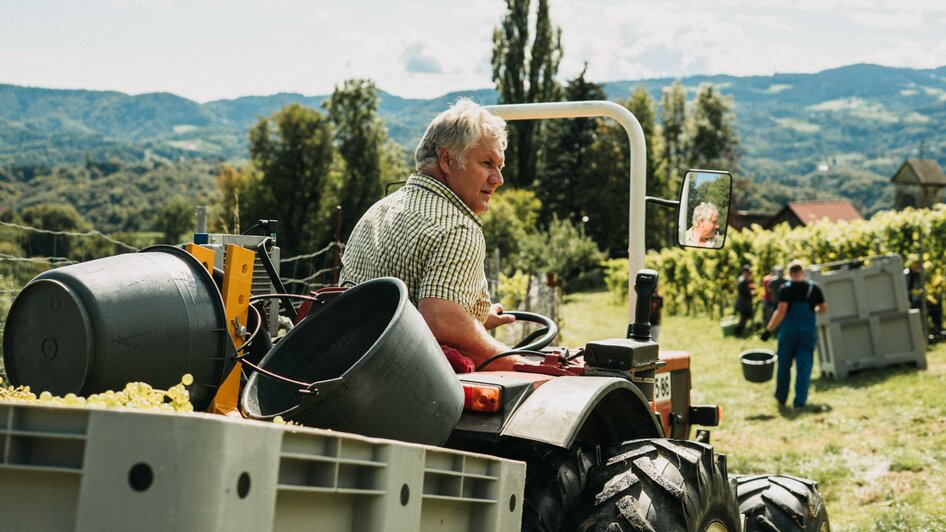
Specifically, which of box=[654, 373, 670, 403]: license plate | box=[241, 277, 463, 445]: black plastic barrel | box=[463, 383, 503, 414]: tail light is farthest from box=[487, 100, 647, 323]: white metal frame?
box=[241, 277, 463, 445]: black plastic barrel

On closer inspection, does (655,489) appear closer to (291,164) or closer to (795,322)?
(795,322)

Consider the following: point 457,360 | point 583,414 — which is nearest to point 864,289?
point 457,360

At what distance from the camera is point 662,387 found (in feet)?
16.5

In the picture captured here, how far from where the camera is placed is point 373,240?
3.79m

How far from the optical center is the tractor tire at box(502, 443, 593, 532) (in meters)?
3.25

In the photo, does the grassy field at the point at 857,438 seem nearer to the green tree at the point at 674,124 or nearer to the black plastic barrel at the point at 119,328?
the black plastic barrel at the point at 119,328

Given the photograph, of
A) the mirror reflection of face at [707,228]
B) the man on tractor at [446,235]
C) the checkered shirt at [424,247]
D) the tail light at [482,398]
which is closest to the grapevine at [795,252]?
the mirror reflection of face at [707,228]

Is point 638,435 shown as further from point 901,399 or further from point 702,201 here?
point 901,399

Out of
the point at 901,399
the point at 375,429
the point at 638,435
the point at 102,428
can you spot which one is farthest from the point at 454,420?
the point at 901,399

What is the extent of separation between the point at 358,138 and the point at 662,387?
202 feet

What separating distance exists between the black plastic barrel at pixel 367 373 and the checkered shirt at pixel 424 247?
33cm

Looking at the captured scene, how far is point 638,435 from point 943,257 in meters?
17.7

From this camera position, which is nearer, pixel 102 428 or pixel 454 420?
pixel 102 428

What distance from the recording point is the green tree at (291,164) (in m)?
61.2
